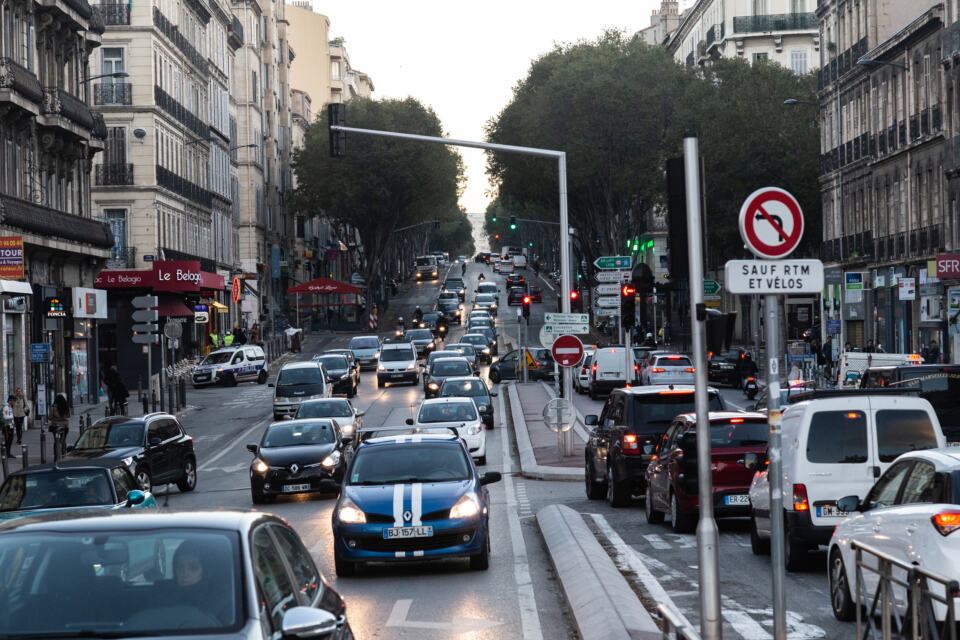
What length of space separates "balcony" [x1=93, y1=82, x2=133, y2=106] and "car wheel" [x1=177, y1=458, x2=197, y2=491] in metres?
A: 43.7

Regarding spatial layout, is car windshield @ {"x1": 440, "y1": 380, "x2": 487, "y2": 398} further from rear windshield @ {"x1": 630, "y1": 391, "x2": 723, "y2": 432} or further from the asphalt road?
rear windshield @ {"x1": 630, "y1": 391, "x2": 723, "y2": 432}

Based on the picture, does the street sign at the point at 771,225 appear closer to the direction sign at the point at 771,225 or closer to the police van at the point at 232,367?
the direction sign at the point at 771,225

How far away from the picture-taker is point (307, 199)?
111812mm

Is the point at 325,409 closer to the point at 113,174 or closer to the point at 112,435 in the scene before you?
the point at 112,435

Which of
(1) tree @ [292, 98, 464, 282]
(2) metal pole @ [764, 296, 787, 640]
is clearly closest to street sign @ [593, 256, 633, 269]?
(2) metal pole @ [764, 296, 787, 640]

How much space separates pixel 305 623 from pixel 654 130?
251 feet

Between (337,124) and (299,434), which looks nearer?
(299,434)

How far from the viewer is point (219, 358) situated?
68.8 metres

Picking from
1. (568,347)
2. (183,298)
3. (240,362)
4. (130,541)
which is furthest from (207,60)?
(130,541)

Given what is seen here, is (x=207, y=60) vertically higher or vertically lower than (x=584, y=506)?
higher

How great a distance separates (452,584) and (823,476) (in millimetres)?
3708

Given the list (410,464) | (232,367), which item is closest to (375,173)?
(232,367)

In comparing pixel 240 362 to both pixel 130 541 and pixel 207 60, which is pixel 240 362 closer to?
pixel 207 60

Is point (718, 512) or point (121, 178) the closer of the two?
point (718, 512)
